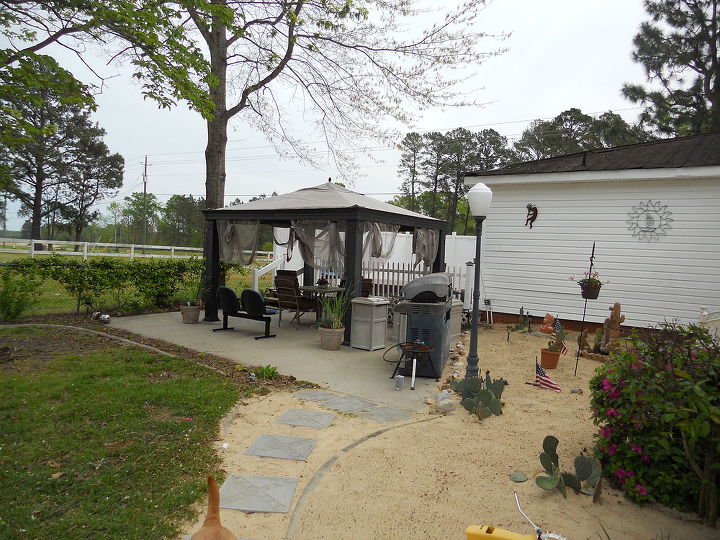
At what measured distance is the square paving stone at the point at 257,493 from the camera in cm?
275

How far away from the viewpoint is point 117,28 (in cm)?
562

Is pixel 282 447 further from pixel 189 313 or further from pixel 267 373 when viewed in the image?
A: pixel 189 313

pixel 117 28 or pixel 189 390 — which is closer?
pixel 189 390

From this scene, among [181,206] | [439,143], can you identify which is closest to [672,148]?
[439,143]

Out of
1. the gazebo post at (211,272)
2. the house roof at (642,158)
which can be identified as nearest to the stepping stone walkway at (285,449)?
the gazebo post at (211,272)

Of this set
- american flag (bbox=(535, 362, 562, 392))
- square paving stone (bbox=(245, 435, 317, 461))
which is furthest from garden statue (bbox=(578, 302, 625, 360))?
square paving stone (bbox=(245, 435, 317, 461))

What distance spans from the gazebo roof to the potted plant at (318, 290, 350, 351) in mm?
1394

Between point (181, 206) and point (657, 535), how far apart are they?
54546 millimetres

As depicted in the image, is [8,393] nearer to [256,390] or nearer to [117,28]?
[256,390]

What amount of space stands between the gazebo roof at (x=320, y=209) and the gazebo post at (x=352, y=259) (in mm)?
193

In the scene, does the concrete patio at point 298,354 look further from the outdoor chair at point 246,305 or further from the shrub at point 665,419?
the shrub at point 665,419

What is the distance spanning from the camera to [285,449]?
356cm

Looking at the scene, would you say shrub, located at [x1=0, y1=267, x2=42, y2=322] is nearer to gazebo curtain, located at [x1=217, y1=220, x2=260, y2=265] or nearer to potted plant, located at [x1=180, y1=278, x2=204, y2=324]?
potted plant, located at [x1=180, y1=278, x2=204, y2=324]

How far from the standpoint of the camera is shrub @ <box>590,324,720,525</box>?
2.38 m
